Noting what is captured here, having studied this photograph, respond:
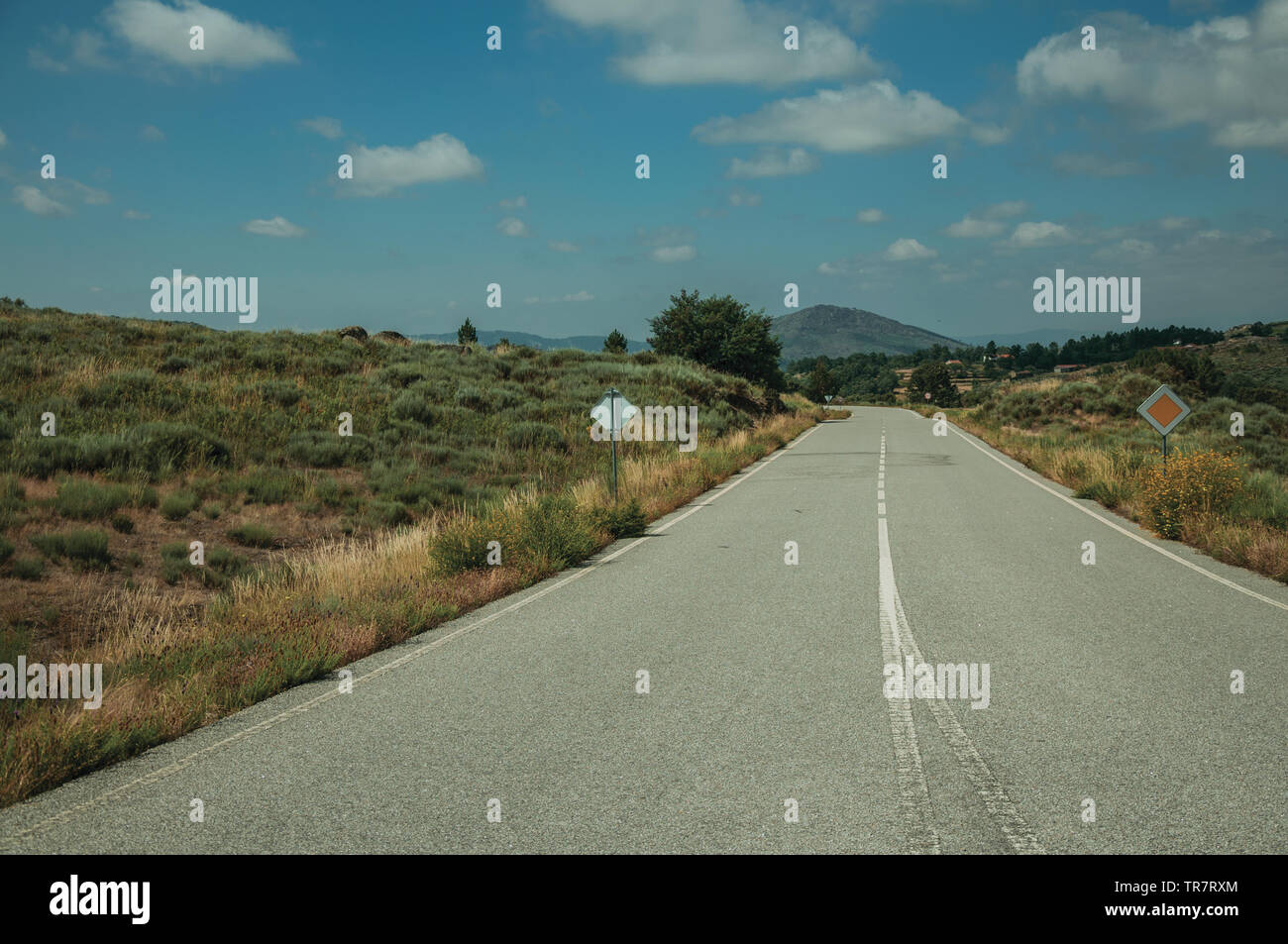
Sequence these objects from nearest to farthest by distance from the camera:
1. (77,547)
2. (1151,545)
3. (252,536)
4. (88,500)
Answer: (1151,545), (77,547), (88,500), (252,536)

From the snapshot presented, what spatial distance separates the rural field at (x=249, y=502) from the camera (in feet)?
21.9

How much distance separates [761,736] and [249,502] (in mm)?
14706

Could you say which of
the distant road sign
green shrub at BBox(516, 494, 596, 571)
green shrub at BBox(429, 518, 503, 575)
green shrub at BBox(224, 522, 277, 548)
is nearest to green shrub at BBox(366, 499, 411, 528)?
green shrub at BBox(224, 522, 277, 548)

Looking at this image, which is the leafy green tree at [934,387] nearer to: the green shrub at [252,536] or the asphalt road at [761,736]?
the green shrub at [252,536]

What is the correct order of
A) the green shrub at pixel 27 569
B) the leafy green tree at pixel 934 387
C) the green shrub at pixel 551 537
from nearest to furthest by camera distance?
the green shrub at pixel 551 537
the green shrub at pixel 27 569
the leafy green tree at pixel 934 387

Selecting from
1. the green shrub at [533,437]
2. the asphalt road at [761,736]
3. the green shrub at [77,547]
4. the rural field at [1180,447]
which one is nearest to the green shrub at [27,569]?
the green shrub at [77,547]

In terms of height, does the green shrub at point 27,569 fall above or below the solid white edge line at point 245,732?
above

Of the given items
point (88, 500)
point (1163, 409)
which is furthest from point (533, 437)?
point (1163, 409)

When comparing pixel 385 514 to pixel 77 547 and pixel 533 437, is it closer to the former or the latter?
pixel 77 547

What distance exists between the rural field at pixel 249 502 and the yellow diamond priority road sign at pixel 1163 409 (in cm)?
891

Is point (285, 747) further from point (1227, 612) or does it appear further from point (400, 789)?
point (1227, 612)

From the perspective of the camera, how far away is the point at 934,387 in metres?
115

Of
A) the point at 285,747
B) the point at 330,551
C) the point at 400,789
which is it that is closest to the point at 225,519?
the point at 330,551

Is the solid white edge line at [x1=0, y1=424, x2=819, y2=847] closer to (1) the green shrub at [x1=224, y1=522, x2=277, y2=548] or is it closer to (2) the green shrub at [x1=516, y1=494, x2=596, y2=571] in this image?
(2) the green shrub at [x1=516, y1=494, x2=596, y2=571]
